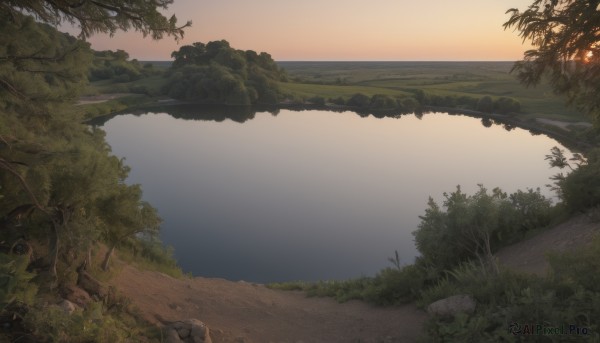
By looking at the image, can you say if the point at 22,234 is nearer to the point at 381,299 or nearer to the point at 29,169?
the point at 29,169

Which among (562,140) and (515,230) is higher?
(515,230)

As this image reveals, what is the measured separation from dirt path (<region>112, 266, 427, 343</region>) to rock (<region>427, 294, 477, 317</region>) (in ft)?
2.08

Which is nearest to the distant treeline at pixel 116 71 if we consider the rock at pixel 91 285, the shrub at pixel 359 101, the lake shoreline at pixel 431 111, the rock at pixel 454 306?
the lake shoreline at pixel 431 111

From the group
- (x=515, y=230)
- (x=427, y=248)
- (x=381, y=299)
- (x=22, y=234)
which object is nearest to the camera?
(x=22, y=234)

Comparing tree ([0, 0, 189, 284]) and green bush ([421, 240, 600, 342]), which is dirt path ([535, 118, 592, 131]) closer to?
green bush ([421, 240, 600, 342])

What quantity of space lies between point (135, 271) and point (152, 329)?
4.31 m

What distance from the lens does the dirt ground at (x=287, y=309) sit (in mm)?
8914

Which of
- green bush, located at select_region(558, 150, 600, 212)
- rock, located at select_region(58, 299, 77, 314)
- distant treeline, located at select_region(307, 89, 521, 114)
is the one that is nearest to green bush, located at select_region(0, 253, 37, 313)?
rock, located at select_region(58, 299, 77, 314)

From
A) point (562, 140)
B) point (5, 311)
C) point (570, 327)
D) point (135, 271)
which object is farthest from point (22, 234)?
point (562, 140)

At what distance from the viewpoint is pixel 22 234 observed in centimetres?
804

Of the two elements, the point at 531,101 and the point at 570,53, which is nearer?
the point at 570,53

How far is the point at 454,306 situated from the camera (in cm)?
809

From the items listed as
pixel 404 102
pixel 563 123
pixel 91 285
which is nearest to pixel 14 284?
pixel 91 285

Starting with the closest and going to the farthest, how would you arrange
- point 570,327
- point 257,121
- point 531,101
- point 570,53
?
point 570,327
point 570,53
point 257,121
point 531,101
